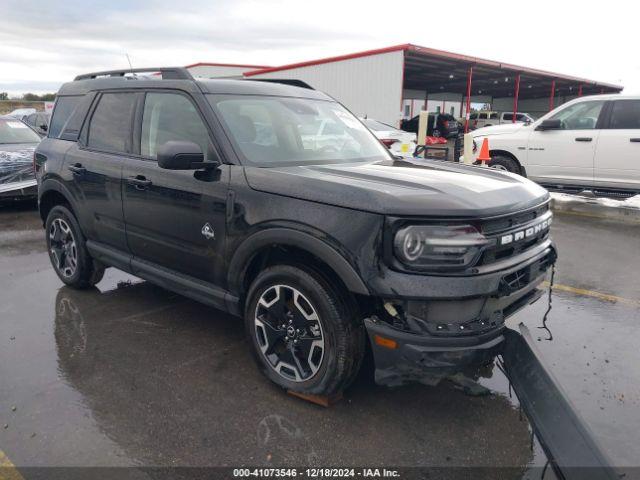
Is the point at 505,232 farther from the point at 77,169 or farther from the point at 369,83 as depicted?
the point at 369,83

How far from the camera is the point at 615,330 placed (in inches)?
162

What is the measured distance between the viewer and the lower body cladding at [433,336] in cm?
251

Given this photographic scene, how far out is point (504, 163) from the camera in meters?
9.90

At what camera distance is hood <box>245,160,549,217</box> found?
2572 millimetres

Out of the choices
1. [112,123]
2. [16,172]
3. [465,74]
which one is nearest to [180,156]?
[112,123]

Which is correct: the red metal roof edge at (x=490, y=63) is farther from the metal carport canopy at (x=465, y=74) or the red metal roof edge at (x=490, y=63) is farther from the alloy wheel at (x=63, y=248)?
the alloy wheel at (x=63, y=248)

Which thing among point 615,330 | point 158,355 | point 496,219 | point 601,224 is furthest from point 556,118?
point 158,355

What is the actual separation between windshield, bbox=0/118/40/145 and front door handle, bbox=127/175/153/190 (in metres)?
7.09

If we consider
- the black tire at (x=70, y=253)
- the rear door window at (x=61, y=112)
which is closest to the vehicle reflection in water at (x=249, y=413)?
the black tire at (x=70, y=253)

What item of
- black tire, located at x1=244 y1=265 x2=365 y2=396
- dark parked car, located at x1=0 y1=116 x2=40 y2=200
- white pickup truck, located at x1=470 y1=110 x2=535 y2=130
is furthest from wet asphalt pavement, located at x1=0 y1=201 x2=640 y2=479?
white pickup truck, located at x1=470 y1=110 x2=535 y2=130

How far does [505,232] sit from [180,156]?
1906 mm

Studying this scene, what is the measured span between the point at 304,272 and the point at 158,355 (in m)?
1.49

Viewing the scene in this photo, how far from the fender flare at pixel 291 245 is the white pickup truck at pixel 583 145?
7608 mm

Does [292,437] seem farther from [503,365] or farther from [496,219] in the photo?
[496,219]
